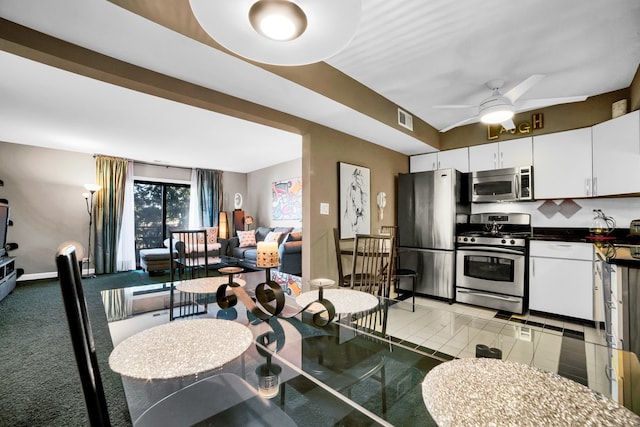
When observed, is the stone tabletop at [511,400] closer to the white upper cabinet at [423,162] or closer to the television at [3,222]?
the white upper cabinet at [423,162]

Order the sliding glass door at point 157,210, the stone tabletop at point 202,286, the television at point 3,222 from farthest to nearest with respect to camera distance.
Answer: the sliding glass door at point 157,210 < the television at point 3,222 < the stone tabletop at point 202,286

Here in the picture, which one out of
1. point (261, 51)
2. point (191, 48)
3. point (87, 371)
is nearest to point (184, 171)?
point (191, 48)

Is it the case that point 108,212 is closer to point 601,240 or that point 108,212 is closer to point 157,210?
point 157,210

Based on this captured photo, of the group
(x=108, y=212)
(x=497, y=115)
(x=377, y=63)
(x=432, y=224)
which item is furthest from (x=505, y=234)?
(x=108, y=212)

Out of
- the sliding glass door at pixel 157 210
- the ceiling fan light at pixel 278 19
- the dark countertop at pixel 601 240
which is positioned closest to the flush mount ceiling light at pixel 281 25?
the ceiling fan light at pixel 278 19

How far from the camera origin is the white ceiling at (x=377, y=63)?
1655 millimetres

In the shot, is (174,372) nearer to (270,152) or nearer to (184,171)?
(270,152)

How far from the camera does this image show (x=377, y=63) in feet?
7.94

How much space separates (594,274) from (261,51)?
3.62 metres

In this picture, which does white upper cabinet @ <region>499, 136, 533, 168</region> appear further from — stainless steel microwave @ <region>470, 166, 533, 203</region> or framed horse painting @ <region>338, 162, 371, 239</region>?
framed horse painting @ <region>338, 162, 371, 239</region>

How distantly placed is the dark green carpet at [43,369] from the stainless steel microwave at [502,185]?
412cm

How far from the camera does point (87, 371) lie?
18.6 inches

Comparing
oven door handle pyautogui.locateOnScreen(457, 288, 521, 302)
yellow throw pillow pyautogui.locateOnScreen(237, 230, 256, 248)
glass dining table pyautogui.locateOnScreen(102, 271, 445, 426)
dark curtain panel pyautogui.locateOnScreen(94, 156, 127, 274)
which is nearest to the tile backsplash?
oven door handle pyautogui.locateOnScreen(457, 288, 521, 302)

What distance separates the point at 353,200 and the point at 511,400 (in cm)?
294
